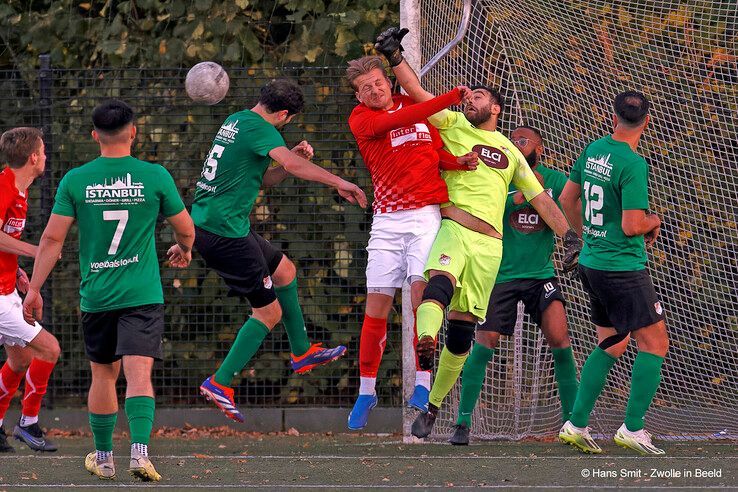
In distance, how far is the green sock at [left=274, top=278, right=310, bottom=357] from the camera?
28.6 feet

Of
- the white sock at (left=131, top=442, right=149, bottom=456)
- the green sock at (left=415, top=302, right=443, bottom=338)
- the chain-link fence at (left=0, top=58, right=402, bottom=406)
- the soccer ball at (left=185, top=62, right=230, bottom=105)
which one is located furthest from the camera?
the chain-link fence at (left=0, top=58, right=402, bottom=406)

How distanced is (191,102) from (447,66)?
88.3 inches

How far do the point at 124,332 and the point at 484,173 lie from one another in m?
2.57

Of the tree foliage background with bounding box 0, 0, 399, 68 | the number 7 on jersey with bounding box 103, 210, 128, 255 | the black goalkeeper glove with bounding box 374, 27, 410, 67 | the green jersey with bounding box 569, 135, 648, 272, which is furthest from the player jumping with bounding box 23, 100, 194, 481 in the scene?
the tree foliage background with bounding box 0, 0, 399, 68

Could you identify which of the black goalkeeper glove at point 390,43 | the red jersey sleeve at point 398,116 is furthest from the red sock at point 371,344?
the black goalkeeper glove at point 390,43

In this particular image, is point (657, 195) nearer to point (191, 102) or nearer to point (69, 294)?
point (191, 102)

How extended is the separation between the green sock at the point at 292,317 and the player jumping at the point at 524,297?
114 centimetres

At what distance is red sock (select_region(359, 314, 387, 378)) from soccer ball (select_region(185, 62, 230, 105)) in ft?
6.15

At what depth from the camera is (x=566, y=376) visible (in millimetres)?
8594

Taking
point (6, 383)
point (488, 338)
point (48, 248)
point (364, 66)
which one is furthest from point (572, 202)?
point (6, 383)

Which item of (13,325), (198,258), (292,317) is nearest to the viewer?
(13,325)

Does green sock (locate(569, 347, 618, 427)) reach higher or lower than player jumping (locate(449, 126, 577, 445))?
lower

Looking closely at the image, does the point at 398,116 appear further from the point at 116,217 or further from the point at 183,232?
the point at 116,217

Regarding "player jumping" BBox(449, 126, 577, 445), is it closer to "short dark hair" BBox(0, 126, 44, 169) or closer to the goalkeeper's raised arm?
the goalkeeper's raised arm
